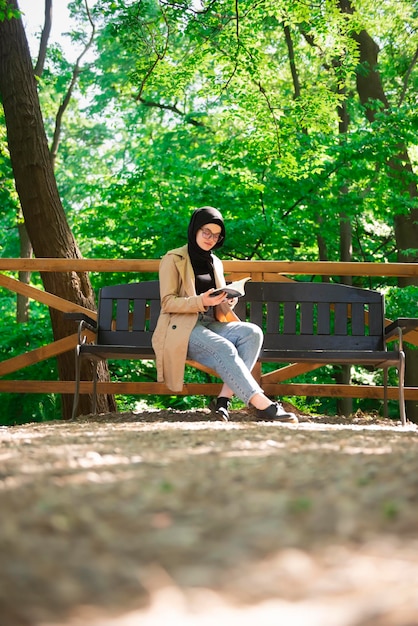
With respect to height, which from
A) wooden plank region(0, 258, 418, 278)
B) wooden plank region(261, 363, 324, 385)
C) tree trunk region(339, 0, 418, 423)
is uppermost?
tree trunk region(339, 0, 418, 423)

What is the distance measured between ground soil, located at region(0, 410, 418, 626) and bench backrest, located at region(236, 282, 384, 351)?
2768mm

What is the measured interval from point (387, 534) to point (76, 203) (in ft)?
68.2

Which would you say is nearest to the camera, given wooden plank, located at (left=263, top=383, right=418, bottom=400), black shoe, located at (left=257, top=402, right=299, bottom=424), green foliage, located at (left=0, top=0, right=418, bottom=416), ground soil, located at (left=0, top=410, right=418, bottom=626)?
ground soil, located at (left=0, top=410, right=418, bottom=626)

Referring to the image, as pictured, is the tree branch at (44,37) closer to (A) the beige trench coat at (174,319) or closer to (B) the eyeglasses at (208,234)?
(B) the eyeglasses at (208,234)

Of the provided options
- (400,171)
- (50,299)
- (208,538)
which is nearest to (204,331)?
(50,299)

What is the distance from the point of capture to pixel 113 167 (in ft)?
75.2

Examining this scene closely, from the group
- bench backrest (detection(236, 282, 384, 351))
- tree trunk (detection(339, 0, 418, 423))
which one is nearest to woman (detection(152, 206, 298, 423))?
bench backrest (detection(236, 282, 384, 351))

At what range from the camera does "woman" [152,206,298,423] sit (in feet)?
14.9

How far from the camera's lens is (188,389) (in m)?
5.80

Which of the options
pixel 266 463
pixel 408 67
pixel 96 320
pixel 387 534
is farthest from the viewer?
pixel 408 67

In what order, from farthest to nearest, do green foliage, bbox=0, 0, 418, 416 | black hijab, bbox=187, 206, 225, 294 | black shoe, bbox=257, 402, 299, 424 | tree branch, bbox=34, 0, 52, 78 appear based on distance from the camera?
tree branch, bbox=34, 0, 52, 78
green foliage, bbox=0, 0, 418, 416
black hijab, bbox=187, 206, 225, 294
black shoe, bbox=257, 402, 299, 424

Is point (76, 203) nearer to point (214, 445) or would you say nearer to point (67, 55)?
point (67, 55)

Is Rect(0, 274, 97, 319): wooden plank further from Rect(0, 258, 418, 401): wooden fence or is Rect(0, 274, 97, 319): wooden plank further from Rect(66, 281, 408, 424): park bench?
Rect(66, 281, 408, 424): park bench

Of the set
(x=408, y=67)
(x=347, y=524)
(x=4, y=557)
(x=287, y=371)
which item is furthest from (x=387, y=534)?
(x=408, y=67)
